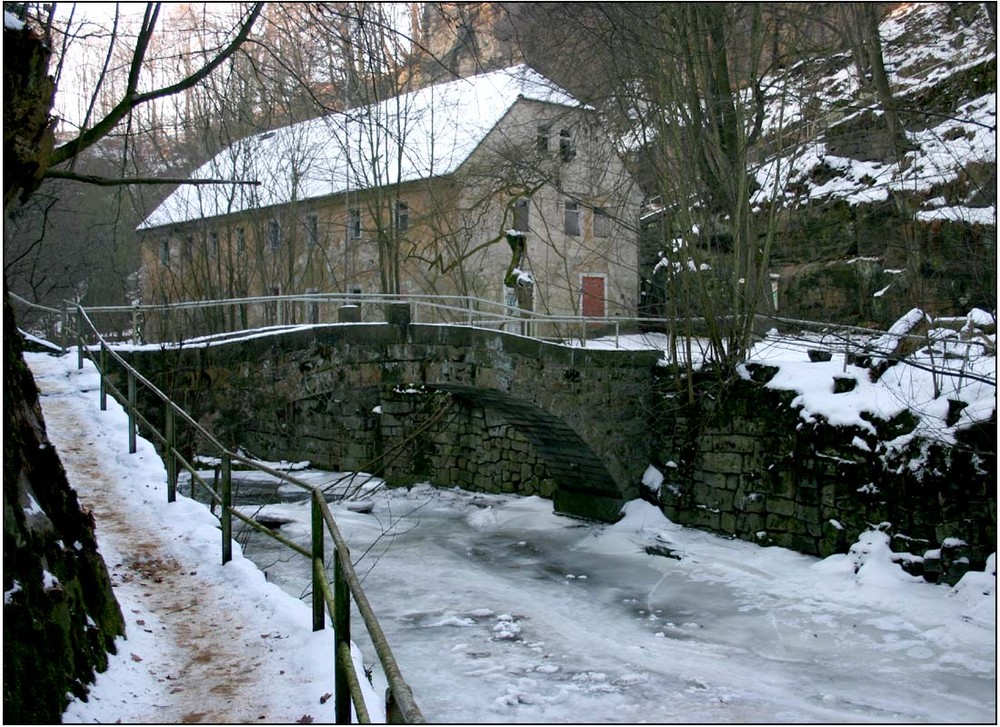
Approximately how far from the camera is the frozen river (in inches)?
305

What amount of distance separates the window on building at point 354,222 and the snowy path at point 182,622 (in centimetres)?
1398

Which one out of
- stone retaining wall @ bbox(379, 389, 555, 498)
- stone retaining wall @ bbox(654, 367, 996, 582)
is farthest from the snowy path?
stone retaining wall @ bbox(379, 389, 555, 498)

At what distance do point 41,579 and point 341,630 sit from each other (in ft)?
4.07

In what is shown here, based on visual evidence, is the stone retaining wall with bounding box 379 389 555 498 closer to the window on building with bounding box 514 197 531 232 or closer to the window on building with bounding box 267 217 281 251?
the window on building with bounding box 267 217 281 251

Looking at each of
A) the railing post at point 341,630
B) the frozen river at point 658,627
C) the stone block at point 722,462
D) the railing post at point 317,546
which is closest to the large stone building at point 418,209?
the stone block at point 722,462

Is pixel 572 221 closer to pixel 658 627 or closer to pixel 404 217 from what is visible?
pixel 404 217

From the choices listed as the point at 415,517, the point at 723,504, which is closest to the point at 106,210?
the point at 415,517

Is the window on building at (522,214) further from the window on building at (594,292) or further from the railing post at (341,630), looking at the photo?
the railing post at (341,630)

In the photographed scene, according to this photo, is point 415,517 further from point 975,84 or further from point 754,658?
point 975,84

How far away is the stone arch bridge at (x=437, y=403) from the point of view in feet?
32.0

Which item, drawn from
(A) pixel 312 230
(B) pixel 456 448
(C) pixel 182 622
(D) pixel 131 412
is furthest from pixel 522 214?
(C) pixel 182 622

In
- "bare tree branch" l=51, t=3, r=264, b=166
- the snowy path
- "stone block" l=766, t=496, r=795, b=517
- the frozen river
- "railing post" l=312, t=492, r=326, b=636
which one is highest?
"bare tree branch" l=51, t=3, r=264, b=166

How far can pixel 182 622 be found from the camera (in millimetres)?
4863

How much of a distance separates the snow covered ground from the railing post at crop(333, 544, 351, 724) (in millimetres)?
325
